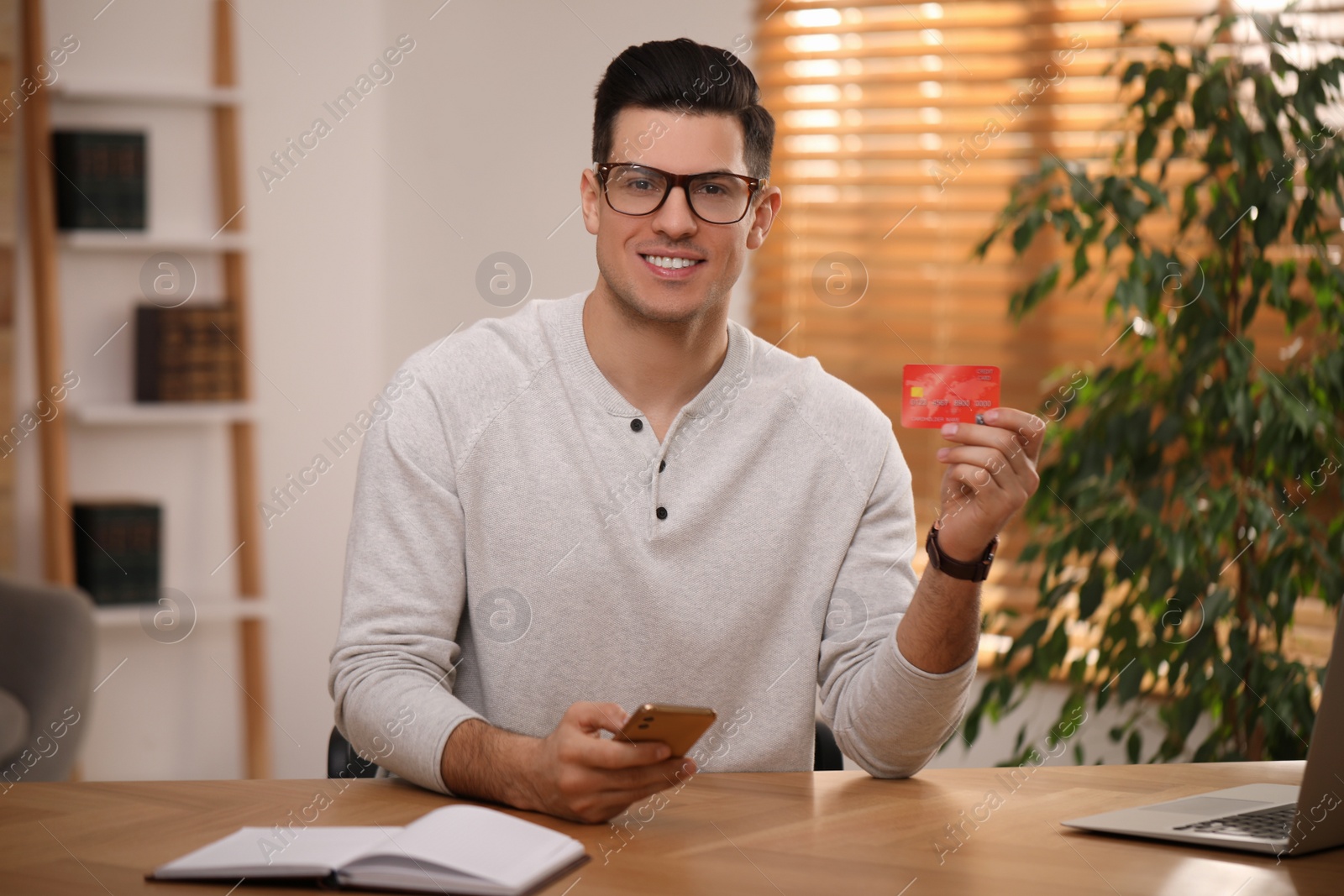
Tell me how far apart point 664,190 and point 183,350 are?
6.81 feet

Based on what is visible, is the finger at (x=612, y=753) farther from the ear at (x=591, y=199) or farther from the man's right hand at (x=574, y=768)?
the ear at (x=591, y=199)

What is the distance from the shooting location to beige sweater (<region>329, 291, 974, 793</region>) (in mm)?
1542

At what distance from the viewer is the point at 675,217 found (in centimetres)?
161

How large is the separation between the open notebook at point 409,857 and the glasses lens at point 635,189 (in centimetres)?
84

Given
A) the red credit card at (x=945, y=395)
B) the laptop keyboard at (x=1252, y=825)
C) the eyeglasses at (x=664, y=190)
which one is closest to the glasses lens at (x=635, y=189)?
the eyeglasses at (x=664, y=190)

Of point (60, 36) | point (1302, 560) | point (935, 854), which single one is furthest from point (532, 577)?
point (60, 36)

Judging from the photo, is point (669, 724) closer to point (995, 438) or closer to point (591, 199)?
point (995, 438)

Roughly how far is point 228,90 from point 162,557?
1.25 meters

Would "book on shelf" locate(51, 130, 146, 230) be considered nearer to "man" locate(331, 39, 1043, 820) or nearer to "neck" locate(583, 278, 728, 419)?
"man" locate(331, 39, 1043, 820)

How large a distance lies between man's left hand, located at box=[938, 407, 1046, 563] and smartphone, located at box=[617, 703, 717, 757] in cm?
39

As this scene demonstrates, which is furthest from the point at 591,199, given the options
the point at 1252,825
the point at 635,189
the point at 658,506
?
the point at 1252,825

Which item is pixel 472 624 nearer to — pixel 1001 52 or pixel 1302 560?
pixel 1302 560

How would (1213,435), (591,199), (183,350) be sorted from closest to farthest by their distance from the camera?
(591,199)
(1213,435)
(183,350)

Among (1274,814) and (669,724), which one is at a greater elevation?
(669,724)
